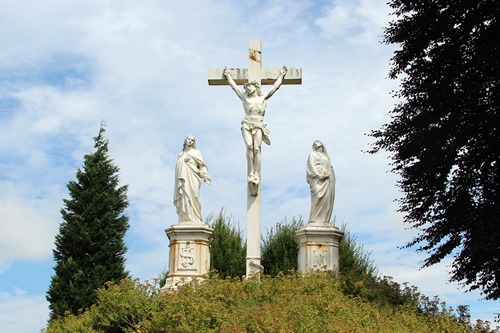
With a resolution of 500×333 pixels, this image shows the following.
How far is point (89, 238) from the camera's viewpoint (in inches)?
819

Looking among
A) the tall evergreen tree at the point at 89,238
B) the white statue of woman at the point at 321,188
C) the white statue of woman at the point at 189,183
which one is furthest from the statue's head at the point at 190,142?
the tall evergreen tree at the point at 89,238

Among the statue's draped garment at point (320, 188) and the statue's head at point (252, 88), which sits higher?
the statue's head at point (252, 88)

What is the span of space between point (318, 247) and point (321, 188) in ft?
4.09

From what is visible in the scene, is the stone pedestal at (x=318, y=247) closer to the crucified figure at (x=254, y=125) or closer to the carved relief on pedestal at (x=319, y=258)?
the carved relief on pedestal at (x=319, y=258)

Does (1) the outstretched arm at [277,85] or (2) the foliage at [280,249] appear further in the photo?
(2) the foliage at [280,249]

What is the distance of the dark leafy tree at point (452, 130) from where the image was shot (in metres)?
13.4

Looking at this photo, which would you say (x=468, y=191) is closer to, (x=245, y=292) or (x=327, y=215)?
(x=327, y=215)

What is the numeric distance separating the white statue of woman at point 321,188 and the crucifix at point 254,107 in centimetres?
120

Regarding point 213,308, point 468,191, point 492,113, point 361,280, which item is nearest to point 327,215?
point 361,280

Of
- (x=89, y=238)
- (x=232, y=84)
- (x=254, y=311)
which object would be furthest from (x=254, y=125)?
(x=89, y=238)

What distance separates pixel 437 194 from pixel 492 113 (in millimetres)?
2153

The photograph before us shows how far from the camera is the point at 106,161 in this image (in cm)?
2252

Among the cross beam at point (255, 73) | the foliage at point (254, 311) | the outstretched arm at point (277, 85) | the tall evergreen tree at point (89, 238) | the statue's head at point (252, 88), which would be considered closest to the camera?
the foliage at point (254, 311)

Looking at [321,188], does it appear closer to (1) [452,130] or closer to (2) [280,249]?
(1) [452,130]
